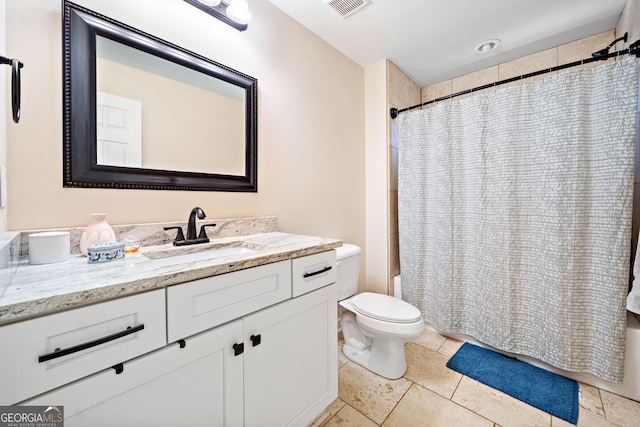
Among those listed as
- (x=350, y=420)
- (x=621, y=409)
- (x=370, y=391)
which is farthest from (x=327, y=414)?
(x=621, y=409)

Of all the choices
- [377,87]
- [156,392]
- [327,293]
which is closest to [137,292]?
[156,392]

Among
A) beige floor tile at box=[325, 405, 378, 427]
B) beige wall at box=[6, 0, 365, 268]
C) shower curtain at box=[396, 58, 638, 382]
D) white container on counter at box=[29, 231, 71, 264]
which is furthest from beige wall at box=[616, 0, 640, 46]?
white container on counter at box=[29, 231, 71, 264]

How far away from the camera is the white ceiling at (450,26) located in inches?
62.1

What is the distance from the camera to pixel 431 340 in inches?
76.9

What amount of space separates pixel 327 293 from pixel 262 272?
396 millimetres

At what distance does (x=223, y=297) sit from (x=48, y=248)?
1.90 feet

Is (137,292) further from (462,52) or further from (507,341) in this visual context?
(462,52)

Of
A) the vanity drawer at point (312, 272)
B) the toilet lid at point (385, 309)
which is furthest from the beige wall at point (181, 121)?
the toilet lid at point (385, 309)

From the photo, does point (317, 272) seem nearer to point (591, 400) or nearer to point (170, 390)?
point (170, 390)

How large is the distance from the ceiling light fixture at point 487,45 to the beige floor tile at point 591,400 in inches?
92.4

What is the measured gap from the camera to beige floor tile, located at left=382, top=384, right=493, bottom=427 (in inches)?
48.6

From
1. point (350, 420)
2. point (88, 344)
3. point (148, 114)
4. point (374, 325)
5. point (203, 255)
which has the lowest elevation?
point (350, 420)

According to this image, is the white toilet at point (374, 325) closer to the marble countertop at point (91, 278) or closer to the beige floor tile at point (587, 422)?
the beige floor tile at point (587, 422)

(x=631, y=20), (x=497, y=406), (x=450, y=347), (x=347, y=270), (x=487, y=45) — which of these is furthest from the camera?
(x=487, y=45)
